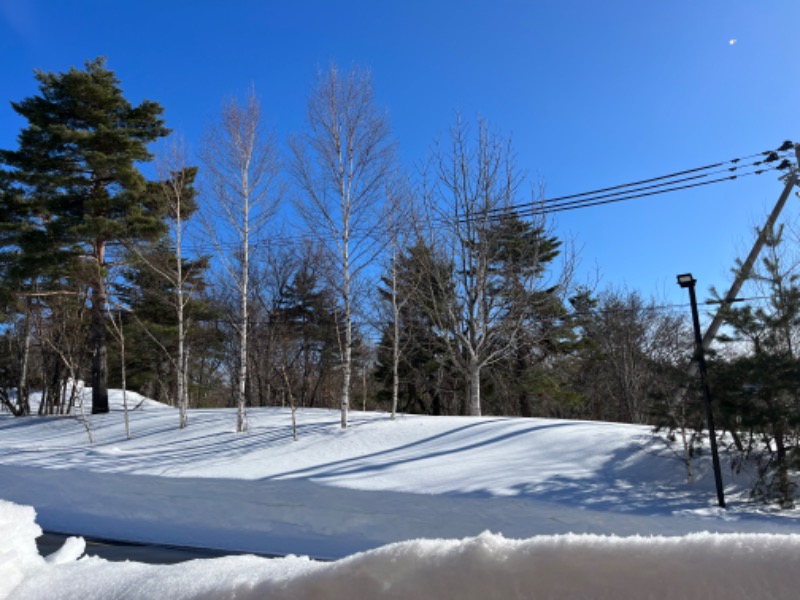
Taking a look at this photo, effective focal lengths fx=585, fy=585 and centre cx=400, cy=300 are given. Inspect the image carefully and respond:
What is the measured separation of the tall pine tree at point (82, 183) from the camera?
1947 cm

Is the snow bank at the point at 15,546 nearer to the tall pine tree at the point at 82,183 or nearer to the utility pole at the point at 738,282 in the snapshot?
the utility pole at the point at 738,282

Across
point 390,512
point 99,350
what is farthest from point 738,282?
point 99,350

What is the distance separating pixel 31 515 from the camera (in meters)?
1.51

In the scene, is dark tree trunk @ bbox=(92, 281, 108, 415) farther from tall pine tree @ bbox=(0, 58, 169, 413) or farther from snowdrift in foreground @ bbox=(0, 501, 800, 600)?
snowdrift in foreground @ bbox=(0, 501, 800, 600)

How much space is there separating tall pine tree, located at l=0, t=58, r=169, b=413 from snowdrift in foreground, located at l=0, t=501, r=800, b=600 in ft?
65.1

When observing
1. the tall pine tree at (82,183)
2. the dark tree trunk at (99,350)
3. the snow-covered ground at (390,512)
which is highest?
the tall pine tree at (82,183)

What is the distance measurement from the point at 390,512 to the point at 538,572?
27.1ft

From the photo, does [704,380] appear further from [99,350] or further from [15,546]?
[99,350]

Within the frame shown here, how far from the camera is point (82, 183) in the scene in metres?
20.4

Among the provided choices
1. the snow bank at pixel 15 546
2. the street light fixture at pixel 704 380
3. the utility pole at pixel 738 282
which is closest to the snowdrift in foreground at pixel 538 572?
the snow bank at pixel 15 546

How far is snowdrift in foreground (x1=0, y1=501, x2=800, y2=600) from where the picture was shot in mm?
817

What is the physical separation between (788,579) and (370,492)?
349 inches

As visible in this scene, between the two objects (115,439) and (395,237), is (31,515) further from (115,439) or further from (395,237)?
(115,439)

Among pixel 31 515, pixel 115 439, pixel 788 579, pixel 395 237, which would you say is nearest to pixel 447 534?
pixel 31 515
